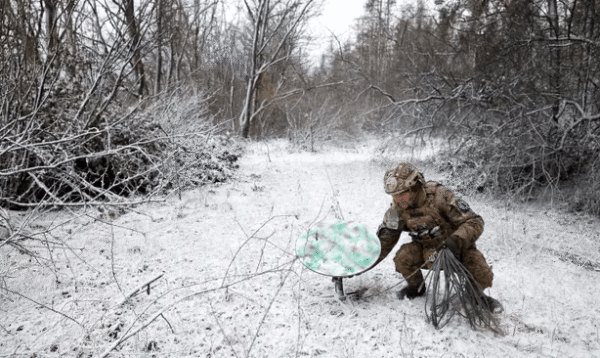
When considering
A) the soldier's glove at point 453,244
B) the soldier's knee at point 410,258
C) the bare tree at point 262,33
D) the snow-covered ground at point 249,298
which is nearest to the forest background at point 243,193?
the snow-covered ground at point 249,298

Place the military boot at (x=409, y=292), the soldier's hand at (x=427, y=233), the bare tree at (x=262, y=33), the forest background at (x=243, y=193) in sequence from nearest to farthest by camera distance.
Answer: the forest background at (x=243, y=193), the soldier's hand at (x=427, y=233), the military boot at (x=409, y=292), the bare tree at (x=262, y=33)

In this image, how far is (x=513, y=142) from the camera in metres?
5.78

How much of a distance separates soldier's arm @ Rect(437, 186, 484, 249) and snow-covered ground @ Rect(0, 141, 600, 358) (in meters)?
0.62

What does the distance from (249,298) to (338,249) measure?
0.83 meters

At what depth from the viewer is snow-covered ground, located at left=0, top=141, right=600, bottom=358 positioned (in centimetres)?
225

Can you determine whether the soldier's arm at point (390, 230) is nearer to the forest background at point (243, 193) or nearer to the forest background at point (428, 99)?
the forest background at point (243, 193)

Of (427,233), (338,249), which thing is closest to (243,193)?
(338,249)

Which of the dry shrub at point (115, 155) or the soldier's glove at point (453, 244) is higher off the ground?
the dry shrub at point (115, 155)

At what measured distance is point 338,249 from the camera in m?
2.67

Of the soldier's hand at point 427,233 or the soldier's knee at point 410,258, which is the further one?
the soldier's knee at point 410,258

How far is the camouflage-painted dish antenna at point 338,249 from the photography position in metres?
2.48

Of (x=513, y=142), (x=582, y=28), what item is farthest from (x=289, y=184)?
(x=582, y=28)

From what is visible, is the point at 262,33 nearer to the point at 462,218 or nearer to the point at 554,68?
the point at 554,68

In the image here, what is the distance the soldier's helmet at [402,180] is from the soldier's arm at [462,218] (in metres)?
0.23
